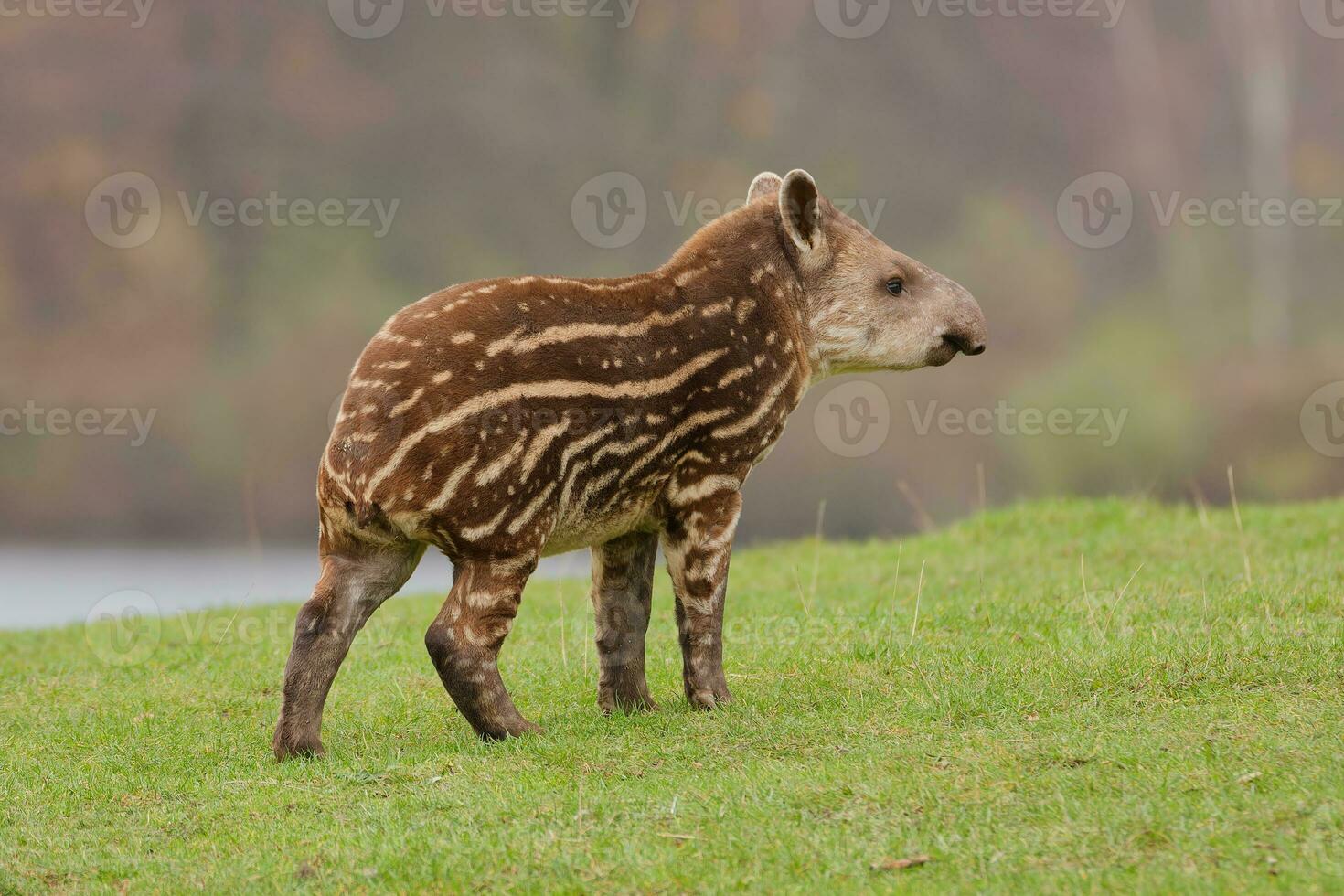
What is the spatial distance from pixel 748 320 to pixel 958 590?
14.6 ft

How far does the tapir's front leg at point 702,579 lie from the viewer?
7930 mm

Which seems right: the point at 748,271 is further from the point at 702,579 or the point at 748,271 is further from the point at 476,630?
the point at 476,630

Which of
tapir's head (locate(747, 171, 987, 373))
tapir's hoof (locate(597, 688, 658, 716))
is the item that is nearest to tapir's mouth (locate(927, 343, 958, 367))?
tapir's head (locate(747, 171, 987, 373))

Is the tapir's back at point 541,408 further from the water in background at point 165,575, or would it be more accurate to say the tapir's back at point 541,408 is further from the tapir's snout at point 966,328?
the water in background at point 165,575

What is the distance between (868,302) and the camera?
28.0ft

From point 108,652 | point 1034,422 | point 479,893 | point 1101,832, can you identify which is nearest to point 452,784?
point 479,893

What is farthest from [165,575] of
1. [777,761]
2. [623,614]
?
[777,761]

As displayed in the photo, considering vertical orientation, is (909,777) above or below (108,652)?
above

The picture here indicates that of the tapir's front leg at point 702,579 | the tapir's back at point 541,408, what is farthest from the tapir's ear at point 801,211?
the tapir's front leg at point 702,579

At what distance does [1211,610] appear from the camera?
9.16 metres

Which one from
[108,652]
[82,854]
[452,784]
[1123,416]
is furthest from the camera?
[1123,416]

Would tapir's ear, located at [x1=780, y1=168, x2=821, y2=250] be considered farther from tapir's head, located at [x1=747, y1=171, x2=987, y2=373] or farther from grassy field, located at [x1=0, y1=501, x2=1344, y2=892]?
grassy field, located at [x1=0, y1=501, x2=1344, y2=892]

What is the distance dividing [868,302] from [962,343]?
0.64 metres

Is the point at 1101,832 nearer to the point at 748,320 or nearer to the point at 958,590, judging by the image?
the point at 748,320
